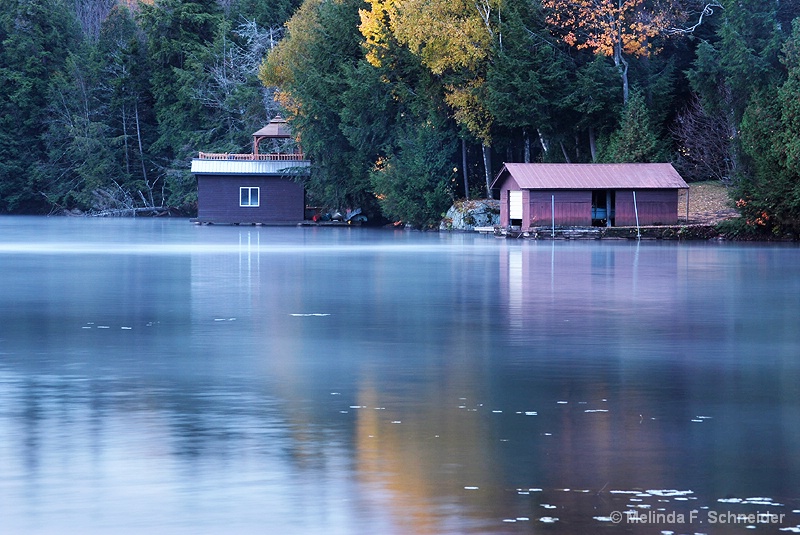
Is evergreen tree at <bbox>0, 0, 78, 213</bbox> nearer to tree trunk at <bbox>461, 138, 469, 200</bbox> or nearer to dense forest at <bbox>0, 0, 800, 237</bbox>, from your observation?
dense forest at <bbox>0, 0, 800, 237</bbox>

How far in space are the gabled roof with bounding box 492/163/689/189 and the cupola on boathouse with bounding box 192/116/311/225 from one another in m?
22.1

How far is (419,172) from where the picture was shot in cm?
6756

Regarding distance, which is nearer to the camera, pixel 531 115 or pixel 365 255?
pixel 365 255

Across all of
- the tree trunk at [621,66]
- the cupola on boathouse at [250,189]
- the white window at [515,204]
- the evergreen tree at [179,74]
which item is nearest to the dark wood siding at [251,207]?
the cupola on boathouse at [250,189]

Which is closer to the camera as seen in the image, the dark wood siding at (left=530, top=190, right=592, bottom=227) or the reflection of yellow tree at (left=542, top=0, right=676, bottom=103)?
the dark wood siding at (left=530, top=190, right=592, bottom=227)

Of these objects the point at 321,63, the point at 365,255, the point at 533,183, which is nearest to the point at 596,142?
the point at 533,183

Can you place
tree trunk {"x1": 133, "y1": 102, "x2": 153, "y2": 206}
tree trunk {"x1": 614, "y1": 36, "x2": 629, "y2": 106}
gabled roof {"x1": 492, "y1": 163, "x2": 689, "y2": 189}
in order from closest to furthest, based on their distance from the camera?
gabled roof {"x1": 492, "y1": 163, "x2": 689, "y2": 189} → tree trunk {"x1": 614, "y1": 36, "x2": 629, "y2": 106} → tree trunk {"x1": 133, "y1": 102, "x2": 153, "y2": 206}

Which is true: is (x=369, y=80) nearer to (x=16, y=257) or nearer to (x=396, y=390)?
(x=16, y=257)

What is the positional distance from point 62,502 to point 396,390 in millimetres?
5166

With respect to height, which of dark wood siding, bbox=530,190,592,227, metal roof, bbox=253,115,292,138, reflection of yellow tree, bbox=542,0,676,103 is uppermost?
reflection of yellow tree, bbox=542,0,676,103

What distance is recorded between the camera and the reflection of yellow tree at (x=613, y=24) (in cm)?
6150

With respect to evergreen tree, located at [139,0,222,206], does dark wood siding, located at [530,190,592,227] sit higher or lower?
lower

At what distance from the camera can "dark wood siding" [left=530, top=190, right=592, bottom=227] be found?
58.2 m

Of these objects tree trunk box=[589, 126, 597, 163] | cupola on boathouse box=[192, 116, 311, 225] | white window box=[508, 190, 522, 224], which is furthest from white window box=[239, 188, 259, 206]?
white window box=[508, 190, 522, 224]
